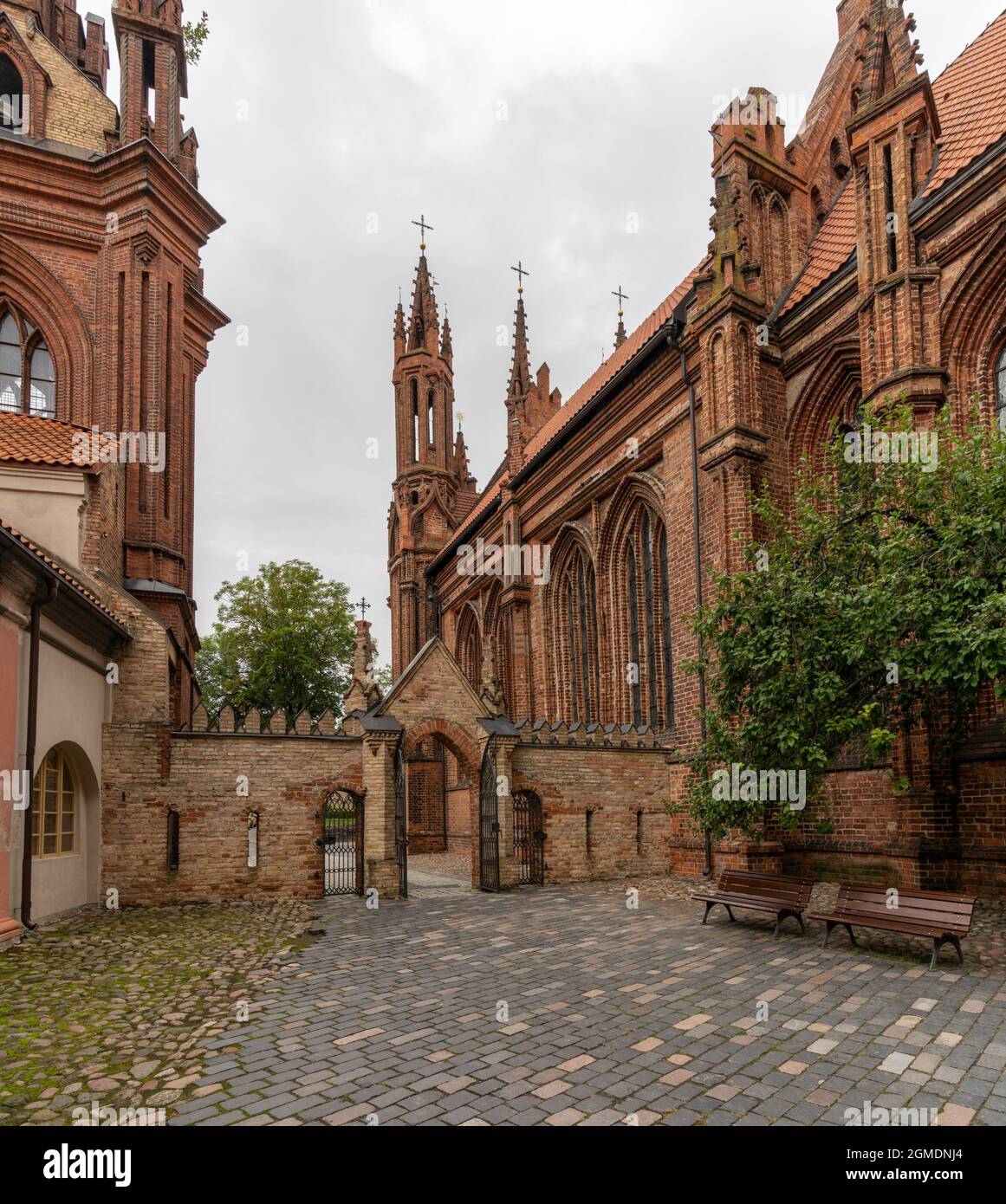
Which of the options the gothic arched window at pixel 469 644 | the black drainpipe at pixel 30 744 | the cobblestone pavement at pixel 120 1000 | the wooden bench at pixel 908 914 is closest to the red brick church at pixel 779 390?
the wooden bench at pixel 908 914

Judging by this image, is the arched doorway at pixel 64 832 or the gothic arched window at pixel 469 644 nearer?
the arched doorway at pixel 64 832

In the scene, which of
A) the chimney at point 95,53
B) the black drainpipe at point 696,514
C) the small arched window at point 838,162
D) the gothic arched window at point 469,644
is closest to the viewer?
the black drainpipe at point 696,514

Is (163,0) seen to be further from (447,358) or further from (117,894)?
(117,894)

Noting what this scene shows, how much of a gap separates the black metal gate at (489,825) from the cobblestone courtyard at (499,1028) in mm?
4482

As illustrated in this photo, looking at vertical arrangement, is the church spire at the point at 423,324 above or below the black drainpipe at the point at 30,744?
above

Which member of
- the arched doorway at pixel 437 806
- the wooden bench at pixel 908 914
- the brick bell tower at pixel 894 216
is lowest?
the arched doorway at pixel 437 806

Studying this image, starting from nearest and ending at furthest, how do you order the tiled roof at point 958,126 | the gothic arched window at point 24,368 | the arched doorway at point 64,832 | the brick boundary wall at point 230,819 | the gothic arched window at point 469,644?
1. the arched doorway at point 64,832
2. the tiled roof at point 958,126
3. the brick boundary wall at point 230,819
4. the gothic arched window at point 24,368
5. the gothic arched window at point 469,644

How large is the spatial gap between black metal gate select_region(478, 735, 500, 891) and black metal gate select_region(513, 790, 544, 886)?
0.58 meters

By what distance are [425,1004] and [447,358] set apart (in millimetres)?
34039

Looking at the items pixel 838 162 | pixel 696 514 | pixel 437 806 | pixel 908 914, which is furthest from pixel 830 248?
pixel 437 806

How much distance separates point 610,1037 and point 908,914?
395cm

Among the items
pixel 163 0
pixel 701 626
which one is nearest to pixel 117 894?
pixel 701 626

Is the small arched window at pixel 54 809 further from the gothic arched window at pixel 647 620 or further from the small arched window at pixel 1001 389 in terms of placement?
the small arched window at pixel 1001 389

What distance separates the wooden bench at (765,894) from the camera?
378 inches
